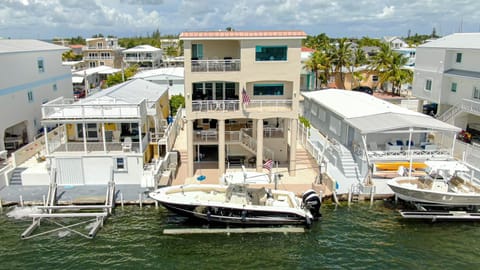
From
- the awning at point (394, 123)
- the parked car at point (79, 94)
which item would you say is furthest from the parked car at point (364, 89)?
the parked car at point (79, 94)

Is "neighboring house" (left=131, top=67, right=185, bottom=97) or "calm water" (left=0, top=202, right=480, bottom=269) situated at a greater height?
"neighboring house" (left=131, top=67, right=185, bottom=97)

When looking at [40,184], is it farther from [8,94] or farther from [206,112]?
[206,112]

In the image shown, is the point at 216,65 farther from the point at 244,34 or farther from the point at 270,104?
the point at 270,104

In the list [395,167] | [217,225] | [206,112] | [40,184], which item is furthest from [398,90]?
[40,184]

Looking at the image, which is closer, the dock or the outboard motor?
the dock

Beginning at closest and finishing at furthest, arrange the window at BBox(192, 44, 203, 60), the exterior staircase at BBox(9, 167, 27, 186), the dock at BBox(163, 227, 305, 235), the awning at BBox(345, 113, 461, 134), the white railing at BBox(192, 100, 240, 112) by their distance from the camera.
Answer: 1. the dock at BBox(163, 227, 305, 235)
2. the exterior staircase at BBox(9, 167, 27, 186)
3. the awning at BBox(345, 113, 461, 134)
4. the white railing at BBox(192, 100, 240, 112)
5. the window at BBox(192, 44, 203, 60)

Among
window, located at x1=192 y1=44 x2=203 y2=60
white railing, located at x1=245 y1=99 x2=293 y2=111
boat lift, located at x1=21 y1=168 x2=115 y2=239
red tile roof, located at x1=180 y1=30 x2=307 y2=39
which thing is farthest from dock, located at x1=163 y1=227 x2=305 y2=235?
window, located at x1=192 y1=44 x2=203 y2=60

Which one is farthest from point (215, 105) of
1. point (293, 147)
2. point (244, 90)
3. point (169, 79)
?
point (169, 79)

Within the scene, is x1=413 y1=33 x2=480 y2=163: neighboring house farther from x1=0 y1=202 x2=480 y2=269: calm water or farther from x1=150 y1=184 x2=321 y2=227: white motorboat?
x1=150 y1=184 x2=321 y2=227: white motorboat
